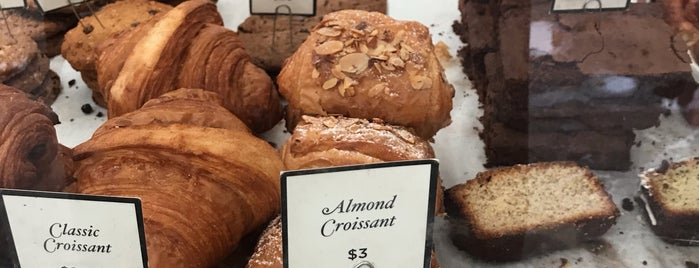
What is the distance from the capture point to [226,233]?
135 cm

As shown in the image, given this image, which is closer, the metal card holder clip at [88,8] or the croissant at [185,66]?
the croissant at [185,66]

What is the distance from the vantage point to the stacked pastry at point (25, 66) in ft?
5.86

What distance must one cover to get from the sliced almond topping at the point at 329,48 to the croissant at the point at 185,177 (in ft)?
0.79

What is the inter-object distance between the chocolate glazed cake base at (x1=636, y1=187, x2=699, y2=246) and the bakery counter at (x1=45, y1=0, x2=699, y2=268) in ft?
0.06

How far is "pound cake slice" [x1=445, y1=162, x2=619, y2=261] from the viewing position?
5.48 feet

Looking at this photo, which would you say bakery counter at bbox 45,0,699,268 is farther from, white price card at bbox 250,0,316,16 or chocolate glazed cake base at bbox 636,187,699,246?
white price card at bbox 250,0,316,16

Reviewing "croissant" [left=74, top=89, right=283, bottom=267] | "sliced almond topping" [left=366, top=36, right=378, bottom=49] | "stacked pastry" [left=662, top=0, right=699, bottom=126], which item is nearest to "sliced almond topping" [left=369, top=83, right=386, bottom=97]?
"sliced almond topping" [left=366, top=36, right=378, bottom=49]

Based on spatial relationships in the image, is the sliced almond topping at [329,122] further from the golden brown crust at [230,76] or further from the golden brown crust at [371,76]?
the golden brown crust at [230,76]

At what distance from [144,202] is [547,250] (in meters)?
0.97

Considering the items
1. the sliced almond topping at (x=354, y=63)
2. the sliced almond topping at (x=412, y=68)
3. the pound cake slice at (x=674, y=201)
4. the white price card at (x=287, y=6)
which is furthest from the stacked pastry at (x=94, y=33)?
the pound cake slice at (x=674, y=201)

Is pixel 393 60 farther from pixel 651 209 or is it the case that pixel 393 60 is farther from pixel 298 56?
pixel 651 209

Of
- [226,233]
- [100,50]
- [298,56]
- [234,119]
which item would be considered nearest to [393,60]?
[298,56]

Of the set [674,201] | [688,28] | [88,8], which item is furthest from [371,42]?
[88,8]

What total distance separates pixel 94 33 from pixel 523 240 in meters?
1.32
